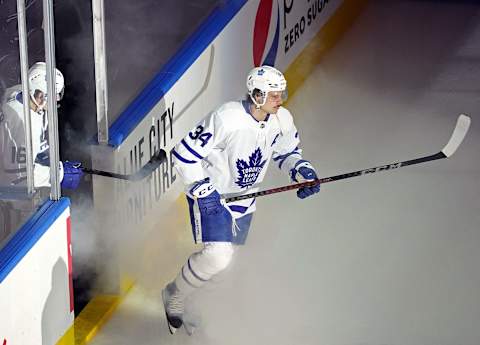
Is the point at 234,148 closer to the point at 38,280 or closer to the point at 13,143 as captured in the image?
the point at 13,143

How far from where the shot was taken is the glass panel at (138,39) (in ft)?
18.0

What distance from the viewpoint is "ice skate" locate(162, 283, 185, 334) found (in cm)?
487

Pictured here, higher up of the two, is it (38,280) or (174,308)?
(38,280)

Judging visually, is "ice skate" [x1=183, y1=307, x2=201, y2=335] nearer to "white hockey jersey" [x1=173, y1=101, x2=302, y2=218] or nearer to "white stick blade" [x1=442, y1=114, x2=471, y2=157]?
"white hockey jersey" [x1=173, y1=101, x2=302, y2=218]

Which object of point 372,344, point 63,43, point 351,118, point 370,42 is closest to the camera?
point 372,344

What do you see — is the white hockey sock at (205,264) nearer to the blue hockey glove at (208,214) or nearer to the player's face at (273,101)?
the blue hockey glove at (208,214)

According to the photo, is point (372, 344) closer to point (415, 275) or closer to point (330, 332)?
point (330, 332)

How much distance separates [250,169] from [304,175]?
229 mm

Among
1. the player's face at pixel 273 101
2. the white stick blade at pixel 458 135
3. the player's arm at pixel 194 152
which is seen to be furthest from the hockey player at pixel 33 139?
the white stick blade at pixel 458 135

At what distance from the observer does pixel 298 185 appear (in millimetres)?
4922

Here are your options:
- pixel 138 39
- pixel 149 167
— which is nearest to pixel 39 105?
pixel 149 167

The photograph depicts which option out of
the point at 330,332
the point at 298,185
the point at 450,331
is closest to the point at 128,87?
the point at 298,185

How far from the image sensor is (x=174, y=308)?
4875 mm

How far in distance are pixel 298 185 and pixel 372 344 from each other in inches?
Answer: 28.3
